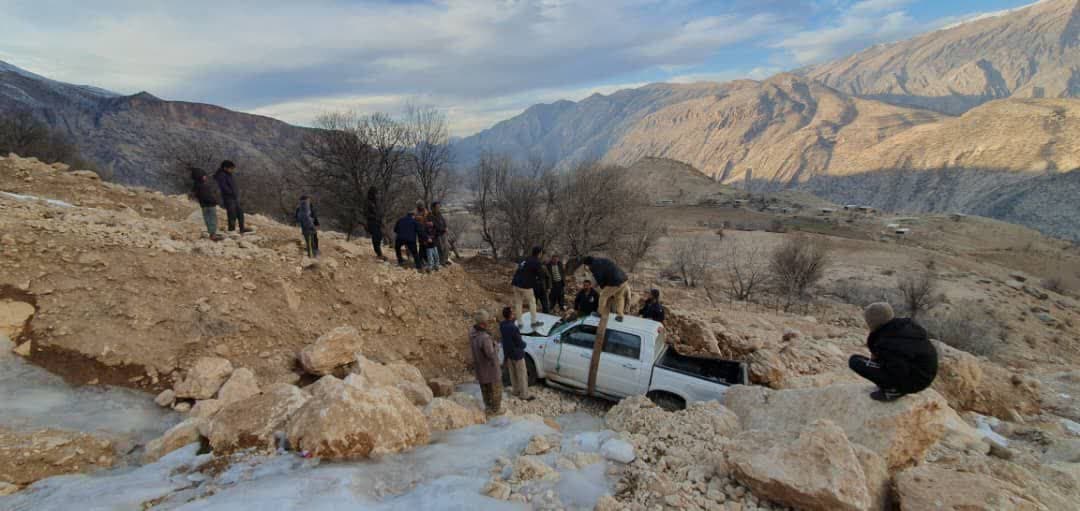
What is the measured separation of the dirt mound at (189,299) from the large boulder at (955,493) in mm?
7043

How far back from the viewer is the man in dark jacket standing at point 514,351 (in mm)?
7113

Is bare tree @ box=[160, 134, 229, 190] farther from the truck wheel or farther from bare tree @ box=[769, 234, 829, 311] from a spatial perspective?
bare tree @ box=[769, 234, 829, 311]

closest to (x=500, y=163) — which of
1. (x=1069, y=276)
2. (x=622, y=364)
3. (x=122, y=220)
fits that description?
(x=122, y=220)

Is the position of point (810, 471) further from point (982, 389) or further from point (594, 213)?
point (594, 213)

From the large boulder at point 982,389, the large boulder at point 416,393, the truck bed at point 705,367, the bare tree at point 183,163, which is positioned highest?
the bare tree at point 183,163

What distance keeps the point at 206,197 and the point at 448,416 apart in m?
7.22

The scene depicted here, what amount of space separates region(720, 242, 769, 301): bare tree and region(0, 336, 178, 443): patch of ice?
19940 millimetres

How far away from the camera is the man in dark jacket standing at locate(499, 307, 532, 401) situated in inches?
280

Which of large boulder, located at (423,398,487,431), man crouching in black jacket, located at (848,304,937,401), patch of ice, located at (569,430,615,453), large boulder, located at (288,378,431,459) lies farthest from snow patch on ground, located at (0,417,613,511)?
man crouching in black jacket, located at (848,304,937,401)

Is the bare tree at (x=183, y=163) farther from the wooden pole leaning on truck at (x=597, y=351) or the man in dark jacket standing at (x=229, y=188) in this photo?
the wooden pole leaning on truck at (x=597, y=351)

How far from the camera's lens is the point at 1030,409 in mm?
8320

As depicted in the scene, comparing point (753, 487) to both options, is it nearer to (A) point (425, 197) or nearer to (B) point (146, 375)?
(B) point (146, 375)

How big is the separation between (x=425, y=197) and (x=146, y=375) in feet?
44.5

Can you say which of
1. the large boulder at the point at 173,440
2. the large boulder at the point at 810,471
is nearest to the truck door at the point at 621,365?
the large boulder at the point at 810,471
